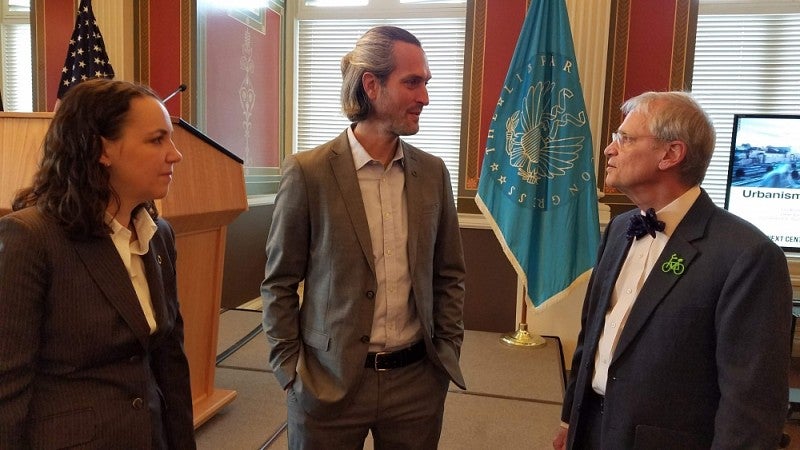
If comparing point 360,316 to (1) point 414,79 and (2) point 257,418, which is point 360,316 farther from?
(2) point 257,418

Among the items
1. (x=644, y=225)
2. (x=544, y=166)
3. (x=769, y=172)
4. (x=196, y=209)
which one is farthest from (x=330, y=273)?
(x=769, y=172)

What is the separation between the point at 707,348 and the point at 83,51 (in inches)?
152

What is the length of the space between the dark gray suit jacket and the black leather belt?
1.62 feet

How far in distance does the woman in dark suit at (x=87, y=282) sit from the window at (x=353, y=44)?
10.7 ft

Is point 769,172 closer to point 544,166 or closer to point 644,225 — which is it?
point 544,166

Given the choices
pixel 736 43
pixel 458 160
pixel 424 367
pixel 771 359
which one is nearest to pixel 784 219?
pixel 736 43

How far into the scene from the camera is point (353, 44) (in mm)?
4348

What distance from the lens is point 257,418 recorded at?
7.91ft

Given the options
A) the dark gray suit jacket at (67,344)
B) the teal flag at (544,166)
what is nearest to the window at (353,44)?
the teal flag at (544,166)

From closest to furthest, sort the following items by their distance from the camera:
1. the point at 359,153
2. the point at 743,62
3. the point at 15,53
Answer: the point at 359,153 < the point at 743,62 < the point at 15,53

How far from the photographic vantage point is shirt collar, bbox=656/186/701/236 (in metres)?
1.25

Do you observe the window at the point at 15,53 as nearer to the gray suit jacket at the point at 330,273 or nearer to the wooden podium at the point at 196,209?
the wooden podium at the point at 196,209

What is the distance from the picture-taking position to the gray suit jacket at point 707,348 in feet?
3.47

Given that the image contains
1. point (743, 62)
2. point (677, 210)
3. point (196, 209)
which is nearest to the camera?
point (677, 210)
